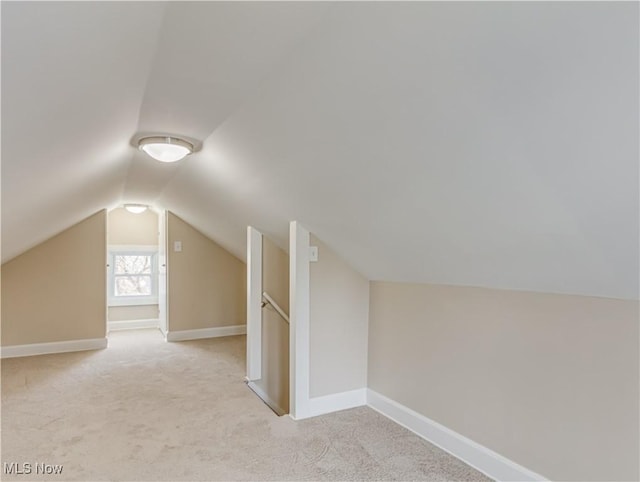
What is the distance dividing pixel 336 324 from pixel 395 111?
78.8 inches

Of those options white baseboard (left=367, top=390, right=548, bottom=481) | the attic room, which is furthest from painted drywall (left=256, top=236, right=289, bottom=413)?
white baseboard (left=367, top=390, right=548, bottom=481)

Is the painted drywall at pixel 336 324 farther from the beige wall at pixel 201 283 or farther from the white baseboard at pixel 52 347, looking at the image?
the white baseboard at pixel 52 347

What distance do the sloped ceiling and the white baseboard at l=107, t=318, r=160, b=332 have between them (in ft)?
13.7

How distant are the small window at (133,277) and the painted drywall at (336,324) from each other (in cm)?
445

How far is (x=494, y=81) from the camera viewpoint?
44.9 inches

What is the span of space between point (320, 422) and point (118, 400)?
168 cm

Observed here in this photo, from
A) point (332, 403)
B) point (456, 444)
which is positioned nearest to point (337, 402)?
point (332, 403)

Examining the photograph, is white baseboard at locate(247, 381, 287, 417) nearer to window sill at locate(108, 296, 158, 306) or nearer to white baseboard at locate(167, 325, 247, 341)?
white baseboard at locate(167, 325, 247, 341)

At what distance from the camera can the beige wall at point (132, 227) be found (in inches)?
249

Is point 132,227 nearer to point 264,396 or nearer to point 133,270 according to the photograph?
point 133,270

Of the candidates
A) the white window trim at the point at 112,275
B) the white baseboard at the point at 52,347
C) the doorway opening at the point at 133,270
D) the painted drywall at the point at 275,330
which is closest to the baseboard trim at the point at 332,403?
the painted drywall at the point at 275,330

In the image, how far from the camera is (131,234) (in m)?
6.46

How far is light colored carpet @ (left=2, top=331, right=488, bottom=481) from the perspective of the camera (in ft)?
7.26

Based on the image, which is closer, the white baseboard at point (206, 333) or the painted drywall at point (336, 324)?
the painted drywall at point (336, 324)
